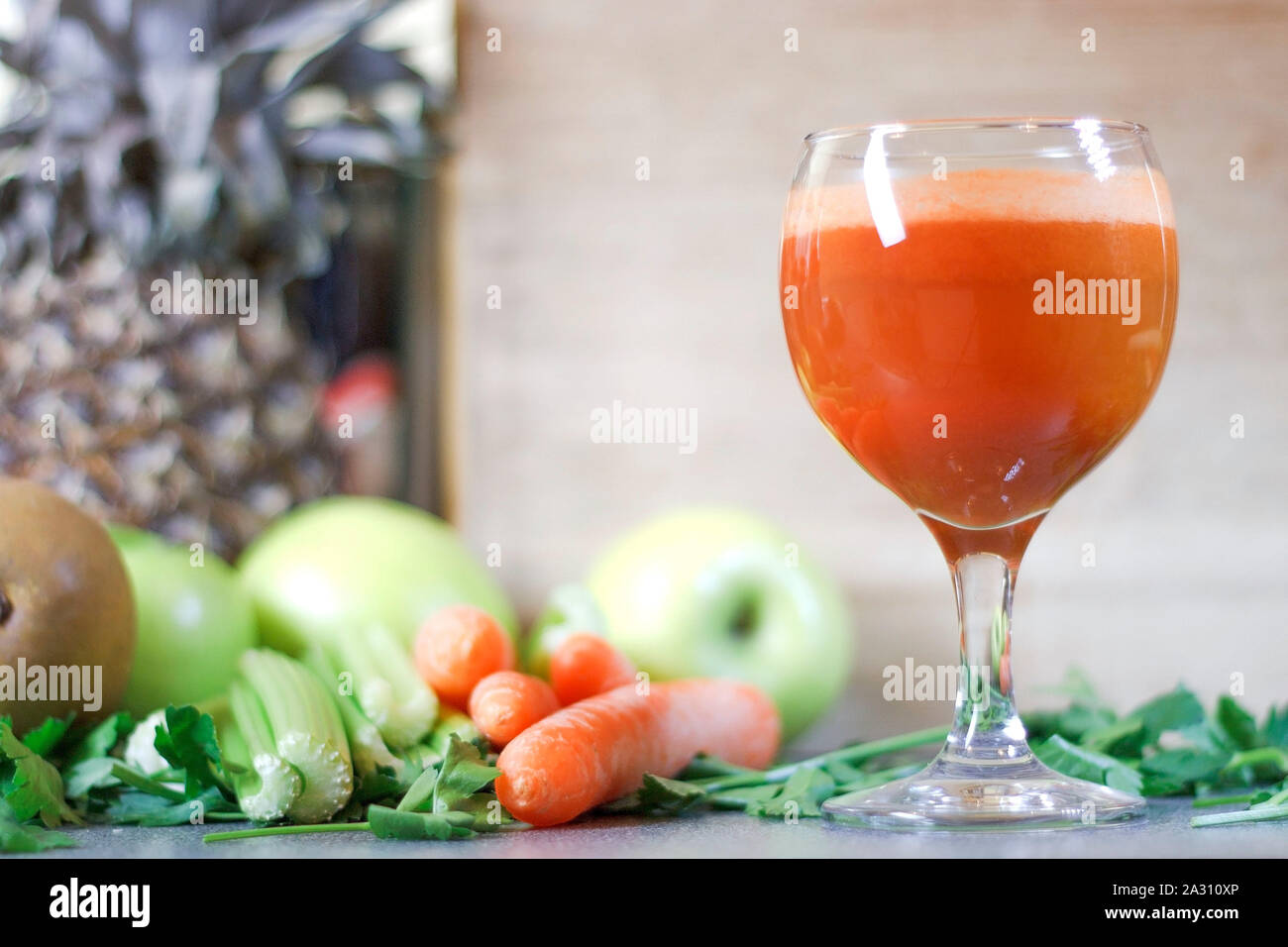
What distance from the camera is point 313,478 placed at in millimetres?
1515

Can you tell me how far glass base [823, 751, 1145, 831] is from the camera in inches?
30.7

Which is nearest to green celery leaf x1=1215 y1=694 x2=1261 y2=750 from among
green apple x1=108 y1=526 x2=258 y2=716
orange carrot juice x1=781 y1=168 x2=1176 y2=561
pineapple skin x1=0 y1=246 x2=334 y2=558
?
orange carrot juice x1=781 y1=168 x2=1176 y2=561

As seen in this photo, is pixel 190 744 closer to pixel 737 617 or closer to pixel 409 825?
pixel 409 825

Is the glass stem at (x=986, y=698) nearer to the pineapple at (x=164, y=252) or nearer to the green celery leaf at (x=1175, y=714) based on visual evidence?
the green celery leaf at (x=1175, y=714)

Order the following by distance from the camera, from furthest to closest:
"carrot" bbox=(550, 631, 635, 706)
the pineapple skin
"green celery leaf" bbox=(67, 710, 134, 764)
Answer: the pineapple skin → "carrot" bbox=(550, 631, 635, 706) → "green celery leaf" bbox=(67, 710, 134, 764)

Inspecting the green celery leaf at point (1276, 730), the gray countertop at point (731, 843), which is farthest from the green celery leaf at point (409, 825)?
the green celery leaf at point (1276, 730)

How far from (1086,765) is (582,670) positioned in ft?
1.18

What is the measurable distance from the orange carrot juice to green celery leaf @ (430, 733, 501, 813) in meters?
0.31

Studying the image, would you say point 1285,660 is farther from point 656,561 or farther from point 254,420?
point 254,420

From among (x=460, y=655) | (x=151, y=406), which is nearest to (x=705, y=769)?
(x=460, y=655)

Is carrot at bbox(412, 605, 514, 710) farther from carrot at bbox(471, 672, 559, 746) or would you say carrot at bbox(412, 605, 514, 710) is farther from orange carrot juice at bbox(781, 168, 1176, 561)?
orange carrot juice at bbox(781, 168, 1176, 561)

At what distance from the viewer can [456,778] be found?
82 centimetres

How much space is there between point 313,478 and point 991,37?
0.85 m

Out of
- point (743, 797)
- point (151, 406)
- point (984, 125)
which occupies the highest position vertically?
point (984, 125)
